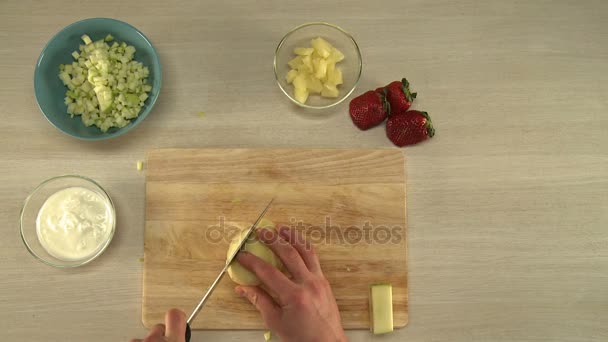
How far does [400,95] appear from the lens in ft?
5.16

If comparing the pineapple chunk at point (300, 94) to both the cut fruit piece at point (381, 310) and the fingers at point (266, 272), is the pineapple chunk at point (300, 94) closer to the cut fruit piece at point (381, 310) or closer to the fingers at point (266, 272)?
the fingers at point (266, 272)

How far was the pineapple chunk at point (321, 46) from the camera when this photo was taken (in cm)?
156

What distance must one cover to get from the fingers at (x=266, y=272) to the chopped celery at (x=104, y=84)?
23.3 inches

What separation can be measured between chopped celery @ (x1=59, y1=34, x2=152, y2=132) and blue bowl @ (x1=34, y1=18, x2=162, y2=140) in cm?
2

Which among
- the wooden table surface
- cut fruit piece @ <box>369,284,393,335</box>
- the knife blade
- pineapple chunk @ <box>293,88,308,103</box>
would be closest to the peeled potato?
the knife blade

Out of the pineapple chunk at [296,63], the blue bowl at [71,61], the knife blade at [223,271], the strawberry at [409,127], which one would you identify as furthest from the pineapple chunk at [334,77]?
the blue bowl at [71,61]

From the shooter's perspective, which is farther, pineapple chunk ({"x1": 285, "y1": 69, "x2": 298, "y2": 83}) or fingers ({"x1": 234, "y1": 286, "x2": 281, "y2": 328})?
pineapple chunk ({"x1": 285, "y1": 69, "x2": 298, "y2": 83})

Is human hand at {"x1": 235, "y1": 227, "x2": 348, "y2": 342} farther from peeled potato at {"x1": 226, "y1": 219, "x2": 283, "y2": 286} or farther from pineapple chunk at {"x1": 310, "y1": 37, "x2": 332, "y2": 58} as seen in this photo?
pineapple chunk at {"x1": 310, "y1": 37, "x2": 332, "y2": 58}

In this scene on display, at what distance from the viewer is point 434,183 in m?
1.62

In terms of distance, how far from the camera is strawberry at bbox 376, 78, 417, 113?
1573mm

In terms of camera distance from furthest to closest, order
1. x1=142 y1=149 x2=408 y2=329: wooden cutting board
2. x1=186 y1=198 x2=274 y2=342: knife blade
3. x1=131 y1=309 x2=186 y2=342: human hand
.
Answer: x1=142 y1=149 x2=408 y2=329: wooden cutting board
x1=186 y1=198 x2=274 y2=342: knife blade
x1=131 y1=309 x2=186 y2=342: human hand

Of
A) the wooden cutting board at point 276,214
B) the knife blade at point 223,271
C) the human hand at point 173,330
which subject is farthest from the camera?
the wooden cutting board at point 276,214

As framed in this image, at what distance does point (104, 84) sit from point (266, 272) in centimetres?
80
